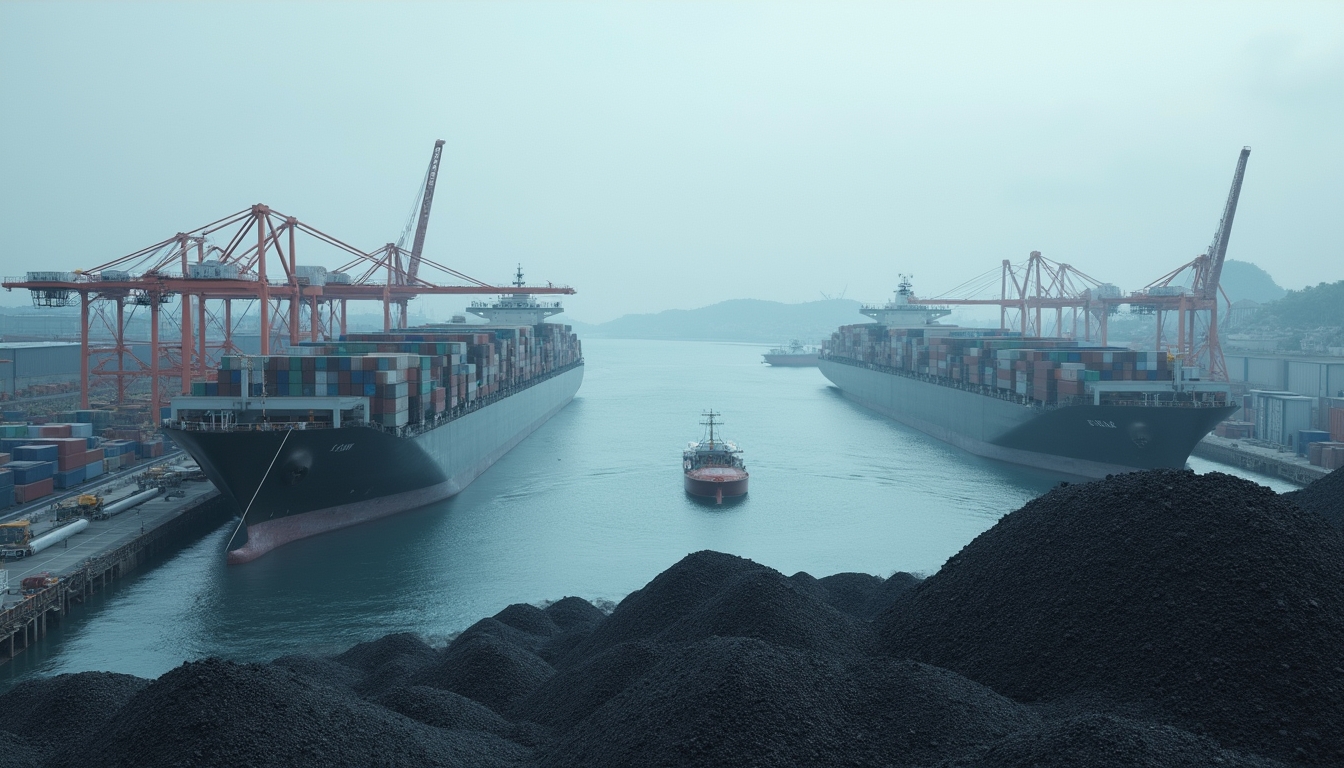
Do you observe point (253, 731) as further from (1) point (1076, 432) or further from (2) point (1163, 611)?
(1) point (1076, 432)

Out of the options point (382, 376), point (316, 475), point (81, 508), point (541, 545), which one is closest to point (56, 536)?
point (81, 508)

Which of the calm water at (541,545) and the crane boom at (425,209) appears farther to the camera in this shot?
the crane boom at (425,209)

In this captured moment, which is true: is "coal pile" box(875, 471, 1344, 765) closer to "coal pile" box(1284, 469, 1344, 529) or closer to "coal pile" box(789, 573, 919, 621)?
"coal pile" box(789, 573, 919, 621)

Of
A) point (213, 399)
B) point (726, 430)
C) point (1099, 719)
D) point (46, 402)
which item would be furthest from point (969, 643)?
point (46, 402)

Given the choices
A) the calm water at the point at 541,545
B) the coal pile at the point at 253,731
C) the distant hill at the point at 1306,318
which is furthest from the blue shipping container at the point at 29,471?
the distant hill at the point at 1306,318

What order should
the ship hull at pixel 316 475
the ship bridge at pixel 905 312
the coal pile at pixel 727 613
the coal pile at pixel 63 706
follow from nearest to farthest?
the coal pile at pixel 63 706 → the coal pile at pixel 727 613 → the ship hull at pixel 316 475 → the ship bridge at pixel 905 312

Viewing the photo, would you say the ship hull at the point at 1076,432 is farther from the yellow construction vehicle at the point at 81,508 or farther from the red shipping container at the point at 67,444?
the red shipping container at the point at 67,444

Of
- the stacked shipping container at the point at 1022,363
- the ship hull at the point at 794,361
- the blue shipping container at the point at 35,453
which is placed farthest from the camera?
the ship hull at the point at 794,361

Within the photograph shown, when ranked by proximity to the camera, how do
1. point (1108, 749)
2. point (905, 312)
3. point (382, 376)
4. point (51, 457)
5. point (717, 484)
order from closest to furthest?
1. point (1108, 749)
2. point (382, 376)
3. point (51, 457)
4. point (717, 484)
5. point (905, 312)
